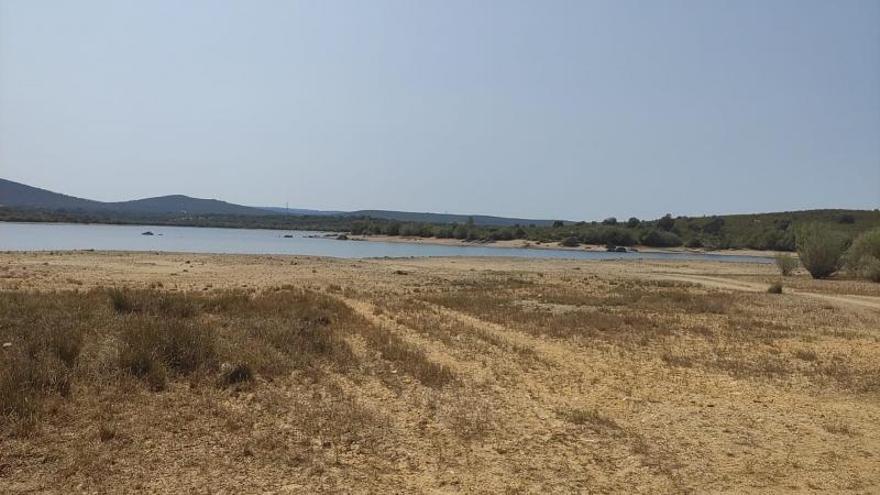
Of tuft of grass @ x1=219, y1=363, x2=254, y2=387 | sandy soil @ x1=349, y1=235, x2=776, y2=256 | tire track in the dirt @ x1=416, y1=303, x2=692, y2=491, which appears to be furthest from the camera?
sandy soil @ x1=349, y1=235, x2=776, y2=256

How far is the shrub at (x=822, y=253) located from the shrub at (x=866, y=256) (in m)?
0.79

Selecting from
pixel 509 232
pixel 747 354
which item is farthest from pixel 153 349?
pixel 509 232

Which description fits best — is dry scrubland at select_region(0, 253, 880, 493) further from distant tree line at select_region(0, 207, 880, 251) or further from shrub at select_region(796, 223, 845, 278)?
distant tree line at select_region(0, 207, 880, 251)

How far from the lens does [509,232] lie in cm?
14150

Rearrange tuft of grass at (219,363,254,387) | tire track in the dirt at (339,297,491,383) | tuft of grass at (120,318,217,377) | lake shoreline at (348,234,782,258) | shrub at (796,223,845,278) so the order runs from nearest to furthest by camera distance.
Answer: tuft of grass at (219,363,254,387) < tuft of grass at (120,318,217,377) < tire track in the dirt at (339,297,491,383) < shrub at (796,223,845,278) < lake shoreline at (348,234,782,258)

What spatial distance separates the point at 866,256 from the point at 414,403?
40.0 metres

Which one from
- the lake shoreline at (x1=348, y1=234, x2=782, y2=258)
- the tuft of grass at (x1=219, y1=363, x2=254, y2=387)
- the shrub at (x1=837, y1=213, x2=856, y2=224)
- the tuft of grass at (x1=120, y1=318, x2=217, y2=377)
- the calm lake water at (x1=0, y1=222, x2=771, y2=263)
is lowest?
the calm lake water at (x1=0, y1=222, x2=771, y2=263)

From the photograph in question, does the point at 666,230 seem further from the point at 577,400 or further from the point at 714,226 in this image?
the point at 577,400

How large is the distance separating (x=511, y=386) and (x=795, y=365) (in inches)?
224

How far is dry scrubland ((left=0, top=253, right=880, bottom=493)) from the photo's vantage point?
600 centimetres

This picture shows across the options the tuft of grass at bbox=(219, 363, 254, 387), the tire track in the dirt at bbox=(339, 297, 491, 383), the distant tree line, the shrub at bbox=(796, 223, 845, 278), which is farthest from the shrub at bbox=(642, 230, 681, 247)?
the tuft of grass at bbox=(219, 363, 254, 387)

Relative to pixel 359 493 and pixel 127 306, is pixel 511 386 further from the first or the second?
pixel 127 306

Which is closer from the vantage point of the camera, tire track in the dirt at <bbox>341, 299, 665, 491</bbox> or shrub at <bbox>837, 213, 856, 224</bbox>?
tire track in the dirt at <bbox>341, 299, 665, 491</bbox>

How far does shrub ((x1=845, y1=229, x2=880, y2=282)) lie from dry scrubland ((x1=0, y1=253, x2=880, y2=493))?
25.7m
